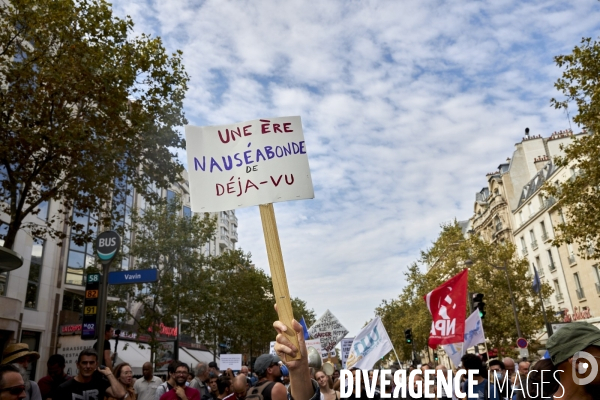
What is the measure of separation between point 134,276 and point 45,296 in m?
18.4

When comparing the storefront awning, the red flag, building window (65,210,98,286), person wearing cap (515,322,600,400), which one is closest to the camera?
person wearing cap (515,322,600,400)

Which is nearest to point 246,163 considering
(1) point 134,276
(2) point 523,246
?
(1) point 134,276

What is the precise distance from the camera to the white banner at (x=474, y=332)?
11391mm

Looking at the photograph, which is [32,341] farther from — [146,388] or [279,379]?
[279,379]

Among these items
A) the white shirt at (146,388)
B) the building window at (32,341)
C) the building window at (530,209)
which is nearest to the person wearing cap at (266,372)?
the white shirt at (146,388)

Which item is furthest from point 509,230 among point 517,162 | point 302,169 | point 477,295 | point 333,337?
point 302,169

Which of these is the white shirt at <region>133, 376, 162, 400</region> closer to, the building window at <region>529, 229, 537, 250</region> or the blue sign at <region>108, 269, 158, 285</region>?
the blue sign at <region>108, 269, 158, 285</region>

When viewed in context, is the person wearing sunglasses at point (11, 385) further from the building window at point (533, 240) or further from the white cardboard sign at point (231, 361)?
the building window at point (533, 240)

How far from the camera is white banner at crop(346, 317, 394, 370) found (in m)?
10.3

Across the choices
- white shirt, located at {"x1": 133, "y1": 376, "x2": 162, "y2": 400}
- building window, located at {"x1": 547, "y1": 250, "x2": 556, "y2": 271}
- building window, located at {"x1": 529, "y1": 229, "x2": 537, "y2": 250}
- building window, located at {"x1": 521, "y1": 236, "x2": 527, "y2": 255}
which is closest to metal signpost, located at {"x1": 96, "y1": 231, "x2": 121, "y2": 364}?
white shirt, located at {"x1": 133, "y1": 376, "x2": 162, "y2": 400}

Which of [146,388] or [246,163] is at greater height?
[246,163]

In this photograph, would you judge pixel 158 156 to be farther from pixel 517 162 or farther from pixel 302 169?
pixel 517 162

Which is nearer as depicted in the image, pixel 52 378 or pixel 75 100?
pixel 52 378

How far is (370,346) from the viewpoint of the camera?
34.4 ft
